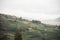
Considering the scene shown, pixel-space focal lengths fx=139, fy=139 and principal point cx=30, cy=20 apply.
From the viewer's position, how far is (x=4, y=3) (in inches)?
138

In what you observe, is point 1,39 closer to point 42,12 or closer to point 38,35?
point 38,35

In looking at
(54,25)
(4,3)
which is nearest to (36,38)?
(54,25)

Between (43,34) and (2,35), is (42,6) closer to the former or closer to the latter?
(43,34)

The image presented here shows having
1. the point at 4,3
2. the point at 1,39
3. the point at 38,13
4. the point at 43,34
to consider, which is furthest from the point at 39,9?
the point at 1,39

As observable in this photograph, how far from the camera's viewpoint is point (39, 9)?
338 centimetres

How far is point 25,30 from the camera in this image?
3217mm

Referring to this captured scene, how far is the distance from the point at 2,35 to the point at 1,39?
96mm

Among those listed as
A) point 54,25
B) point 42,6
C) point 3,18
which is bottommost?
point 54,25

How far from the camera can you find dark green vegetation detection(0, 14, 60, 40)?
3182mm

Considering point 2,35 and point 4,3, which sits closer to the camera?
point 2,35

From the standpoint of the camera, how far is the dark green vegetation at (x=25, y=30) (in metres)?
3.18

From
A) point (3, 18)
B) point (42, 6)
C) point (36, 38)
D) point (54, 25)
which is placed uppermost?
point (42, 6)

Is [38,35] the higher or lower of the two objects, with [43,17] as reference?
lower

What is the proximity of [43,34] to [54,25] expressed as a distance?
345 mm
